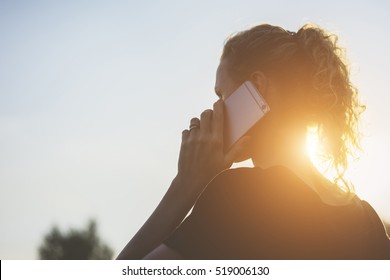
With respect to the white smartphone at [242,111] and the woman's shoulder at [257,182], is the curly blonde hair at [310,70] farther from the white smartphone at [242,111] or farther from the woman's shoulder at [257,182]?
the woman's shoulder at [257,182]

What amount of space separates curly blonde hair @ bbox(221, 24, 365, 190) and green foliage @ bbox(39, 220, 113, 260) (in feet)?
189

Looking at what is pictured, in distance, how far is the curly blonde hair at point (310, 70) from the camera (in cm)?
307

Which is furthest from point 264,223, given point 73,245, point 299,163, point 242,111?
point 73,245

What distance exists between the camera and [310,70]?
3.14m

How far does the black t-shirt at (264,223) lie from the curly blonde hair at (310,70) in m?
0.46

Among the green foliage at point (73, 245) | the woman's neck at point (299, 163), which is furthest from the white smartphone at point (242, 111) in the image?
the green foliage at point (73, 245)

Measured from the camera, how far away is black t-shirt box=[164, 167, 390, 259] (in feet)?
7.88

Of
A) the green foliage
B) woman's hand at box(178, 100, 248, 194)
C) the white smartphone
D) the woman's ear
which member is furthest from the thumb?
the green foliage

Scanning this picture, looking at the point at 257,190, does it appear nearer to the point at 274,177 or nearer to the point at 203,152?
the point at 274,177

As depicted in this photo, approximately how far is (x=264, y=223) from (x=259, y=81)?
101cm

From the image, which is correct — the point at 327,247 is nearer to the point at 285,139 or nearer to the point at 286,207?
the point at 286,207
